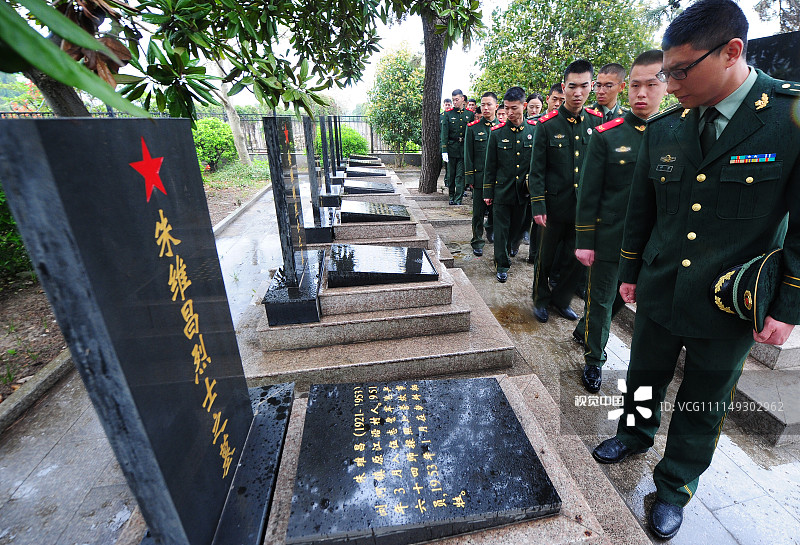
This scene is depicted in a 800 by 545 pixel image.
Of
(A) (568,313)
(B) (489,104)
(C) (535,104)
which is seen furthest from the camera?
(C) (535,104)

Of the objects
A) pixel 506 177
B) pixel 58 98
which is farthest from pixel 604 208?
pixel 58 98

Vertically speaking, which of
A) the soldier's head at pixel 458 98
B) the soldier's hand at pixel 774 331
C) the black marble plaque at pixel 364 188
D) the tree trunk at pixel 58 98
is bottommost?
the black marble plaque at pixel 364 188

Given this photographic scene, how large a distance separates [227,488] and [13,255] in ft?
14.2

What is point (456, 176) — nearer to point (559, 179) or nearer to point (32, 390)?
point (559, 179)

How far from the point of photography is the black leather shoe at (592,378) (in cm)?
264

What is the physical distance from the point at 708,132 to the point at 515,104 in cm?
328

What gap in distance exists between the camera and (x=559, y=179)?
3412 millimetres

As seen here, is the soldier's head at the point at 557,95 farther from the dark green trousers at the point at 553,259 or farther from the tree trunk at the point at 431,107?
the tree trunk at the point at 431,107

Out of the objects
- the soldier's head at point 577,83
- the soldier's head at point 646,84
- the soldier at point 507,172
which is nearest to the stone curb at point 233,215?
the soldier at point 507,172

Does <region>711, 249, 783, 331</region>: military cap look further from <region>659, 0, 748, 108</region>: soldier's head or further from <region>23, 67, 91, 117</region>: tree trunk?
<region>23, 67, 91, 117</region>: tree trunk

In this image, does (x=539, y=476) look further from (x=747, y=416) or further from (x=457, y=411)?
(x=747, y=416)

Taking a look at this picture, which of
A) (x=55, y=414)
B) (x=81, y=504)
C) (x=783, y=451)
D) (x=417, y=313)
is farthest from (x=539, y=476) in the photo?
(x=55, y=414)

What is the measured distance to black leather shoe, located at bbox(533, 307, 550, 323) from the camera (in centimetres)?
358

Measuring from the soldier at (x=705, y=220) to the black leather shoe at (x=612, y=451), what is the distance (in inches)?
10.0
